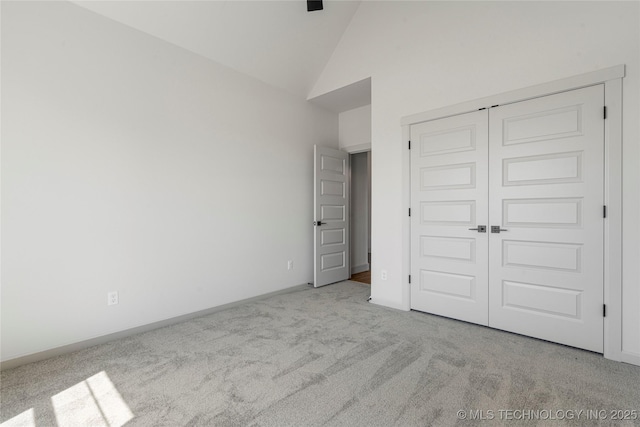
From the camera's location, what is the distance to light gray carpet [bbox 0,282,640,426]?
5.62ft

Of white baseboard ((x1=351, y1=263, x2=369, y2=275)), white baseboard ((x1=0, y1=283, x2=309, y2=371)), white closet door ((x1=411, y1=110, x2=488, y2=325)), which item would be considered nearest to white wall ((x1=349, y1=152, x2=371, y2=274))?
white baseboard ((x1=351, y1=263, x2=369, y2=275))

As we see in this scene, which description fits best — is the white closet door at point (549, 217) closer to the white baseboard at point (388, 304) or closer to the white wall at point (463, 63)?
the white wall at point (463, 63)

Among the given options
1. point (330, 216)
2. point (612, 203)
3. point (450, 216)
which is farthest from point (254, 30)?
point (612, 203)

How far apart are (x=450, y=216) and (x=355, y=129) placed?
2458mm

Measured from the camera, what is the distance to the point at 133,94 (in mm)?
2904

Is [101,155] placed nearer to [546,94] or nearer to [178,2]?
[178,2]

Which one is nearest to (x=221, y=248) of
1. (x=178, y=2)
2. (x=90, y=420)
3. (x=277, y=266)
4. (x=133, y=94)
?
(x=277, y=266)

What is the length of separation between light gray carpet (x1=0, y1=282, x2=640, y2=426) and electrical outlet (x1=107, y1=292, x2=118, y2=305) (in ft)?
1.18

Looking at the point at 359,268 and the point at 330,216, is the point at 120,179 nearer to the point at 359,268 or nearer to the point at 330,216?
the point at 330,216

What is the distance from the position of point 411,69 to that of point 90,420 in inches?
160

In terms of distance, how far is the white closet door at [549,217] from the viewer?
2430mm

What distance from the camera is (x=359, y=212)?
19.8 feet

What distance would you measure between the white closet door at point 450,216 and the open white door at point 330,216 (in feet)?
5.13

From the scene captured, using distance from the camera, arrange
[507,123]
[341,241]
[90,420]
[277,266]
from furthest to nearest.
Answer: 1. [341,241]
2. [277,266]
3. [507,123]
4. [90,420]
